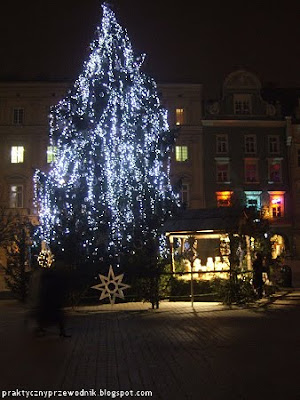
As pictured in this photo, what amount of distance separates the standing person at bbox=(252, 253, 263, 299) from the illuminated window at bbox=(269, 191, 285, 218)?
33303 mm

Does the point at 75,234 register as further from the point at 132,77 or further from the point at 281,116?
the point at 281,116

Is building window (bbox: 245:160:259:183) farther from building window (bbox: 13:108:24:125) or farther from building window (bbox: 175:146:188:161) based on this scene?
building window (bbox: 13:108:24:125)

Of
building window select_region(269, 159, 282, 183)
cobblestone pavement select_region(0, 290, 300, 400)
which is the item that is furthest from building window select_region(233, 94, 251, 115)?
cobblestone pavement select_region(0, 290, 300, 400)

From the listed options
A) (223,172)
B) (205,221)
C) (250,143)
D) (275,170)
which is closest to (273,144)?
(250,143)

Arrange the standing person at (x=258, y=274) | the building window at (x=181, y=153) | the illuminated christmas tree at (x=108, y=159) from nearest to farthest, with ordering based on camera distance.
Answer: the standing person at (x=258, y=274) < the illuminated christmas tree at (x=108, y=159) < the building window at (x=181, y=153)

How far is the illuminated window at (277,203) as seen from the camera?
55281 millimetres

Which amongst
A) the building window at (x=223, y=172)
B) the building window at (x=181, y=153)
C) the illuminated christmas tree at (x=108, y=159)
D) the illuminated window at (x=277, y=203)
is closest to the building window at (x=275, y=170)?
the illuminated window at (x=277, y=203)

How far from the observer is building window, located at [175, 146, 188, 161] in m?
54.8

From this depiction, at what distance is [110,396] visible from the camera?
25.3 feet

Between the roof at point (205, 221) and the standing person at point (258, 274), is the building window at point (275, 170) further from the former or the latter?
the standing person at point (258, 274)

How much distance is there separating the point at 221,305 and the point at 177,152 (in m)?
34.5

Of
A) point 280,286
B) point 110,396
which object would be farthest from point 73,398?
point 280,286

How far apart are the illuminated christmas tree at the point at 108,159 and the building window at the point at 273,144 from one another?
3039 centimetres

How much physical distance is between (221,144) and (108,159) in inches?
1251
